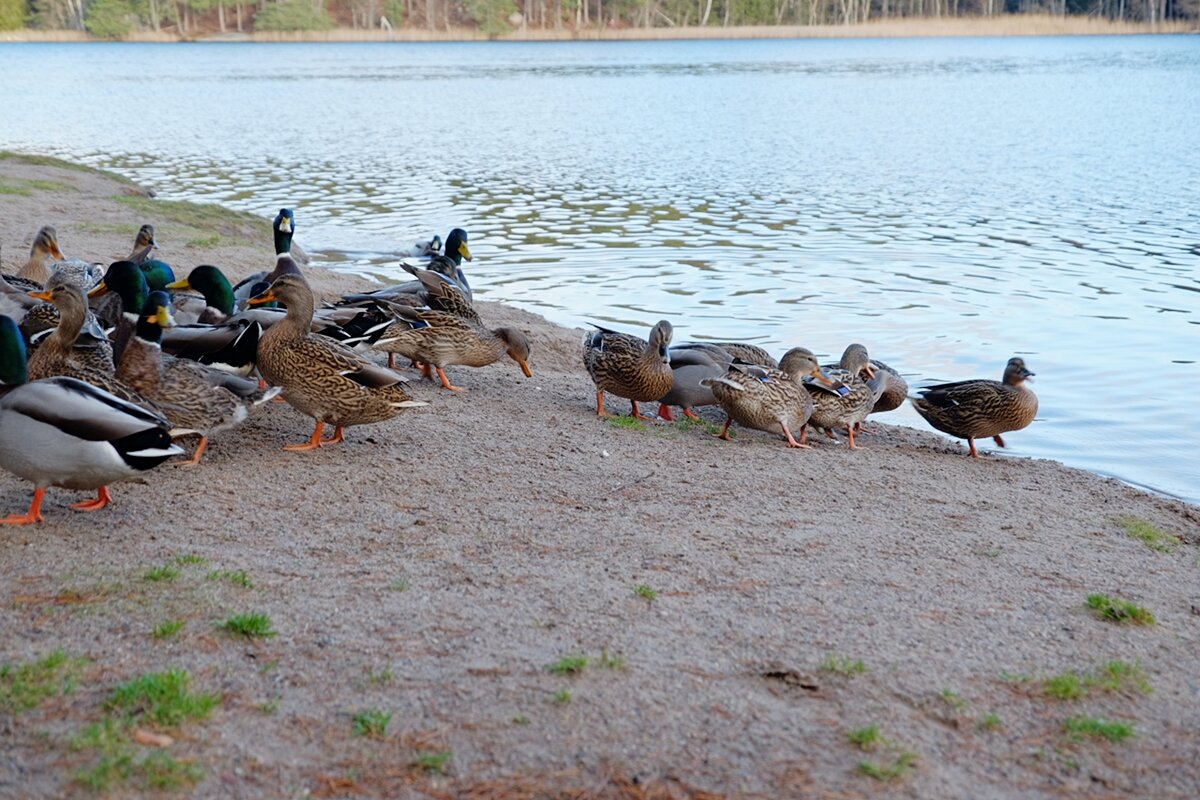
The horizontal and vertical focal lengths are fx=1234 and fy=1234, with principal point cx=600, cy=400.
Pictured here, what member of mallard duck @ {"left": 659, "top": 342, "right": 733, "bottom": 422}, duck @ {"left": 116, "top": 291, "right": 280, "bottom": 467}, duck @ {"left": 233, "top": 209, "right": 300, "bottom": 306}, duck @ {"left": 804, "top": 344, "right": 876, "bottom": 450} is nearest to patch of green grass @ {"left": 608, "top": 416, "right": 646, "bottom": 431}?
mallard duck @ {"left": 659, "top": 342, "right": 733, "bottom": 422}

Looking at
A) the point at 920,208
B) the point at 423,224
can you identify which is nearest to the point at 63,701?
the point at 423,224

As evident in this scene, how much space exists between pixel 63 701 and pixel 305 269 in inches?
406

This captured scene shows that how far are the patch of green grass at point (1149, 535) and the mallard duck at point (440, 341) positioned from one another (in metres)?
4.30

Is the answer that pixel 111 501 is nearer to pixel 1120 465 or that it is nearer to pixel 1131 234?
pixel 1120 465

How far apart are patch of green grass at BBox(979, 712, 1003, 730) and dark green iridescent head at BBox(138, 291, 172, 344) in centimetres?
449

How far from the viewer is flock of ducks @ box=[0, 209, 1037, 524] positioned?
509 cm

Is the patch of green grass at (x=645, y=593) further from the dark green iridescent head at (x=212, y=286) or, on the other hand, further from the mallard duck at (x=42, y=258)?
the mallard duck at (x=42, y=258)

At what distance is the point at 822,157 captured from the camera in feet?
94.5

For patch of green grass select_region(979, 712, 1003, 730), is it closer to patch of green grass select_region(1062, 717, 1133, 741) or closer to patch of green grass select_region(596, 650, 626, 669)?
patch of green grass select_region(1062, 717, 1133, 741)

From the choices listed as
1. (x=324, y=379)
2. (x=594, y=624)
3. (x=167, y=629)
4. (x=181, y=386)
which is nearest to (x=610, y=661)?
(x=594, y=624)

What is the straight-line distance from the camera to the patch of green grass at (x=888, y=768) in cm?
Answer: 348

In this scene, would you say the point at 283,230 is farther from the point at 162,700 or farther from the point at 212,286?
the point at 162,700

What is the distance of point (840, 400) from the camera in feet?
A: 26.8

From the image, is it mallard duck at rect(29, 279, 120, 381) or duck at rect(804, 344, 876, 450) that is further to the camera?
duck at rect(804, 344, 876, 450)
